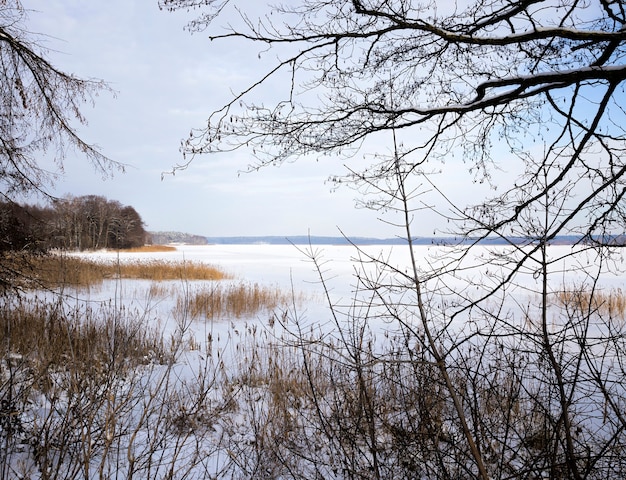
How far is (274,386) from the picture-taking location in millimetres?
4738

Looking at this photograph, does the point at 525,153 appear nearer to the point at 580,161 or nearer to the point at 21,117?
the point at 580,161

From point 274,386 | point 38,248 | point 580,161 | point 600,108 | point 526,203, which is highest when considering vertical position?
point 600,108

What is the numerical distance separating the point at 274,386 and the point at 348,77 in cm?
387

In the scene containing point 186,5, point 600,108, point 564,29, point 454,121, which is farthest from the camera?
point 454,121

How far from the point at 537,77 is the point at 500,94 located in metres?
0.51

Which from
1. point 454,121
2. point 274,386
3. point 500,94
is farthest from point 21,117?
point 500,94

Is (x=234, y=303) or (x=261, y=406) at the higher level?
(x=261, y=406)

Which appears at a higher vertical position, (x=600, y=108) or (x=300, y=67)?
(x=300, y=67)

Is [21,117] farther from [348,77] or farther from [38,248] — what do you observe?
[348,77]

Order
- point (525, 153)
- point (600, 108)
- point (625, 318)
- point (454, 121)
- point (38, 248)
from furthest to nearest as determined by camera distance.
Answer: point (625, 318) → point (38, 248) → point (454, 121) → point (525, 153) → point (600, 108)

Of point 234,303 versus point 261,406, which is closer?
point 261,406

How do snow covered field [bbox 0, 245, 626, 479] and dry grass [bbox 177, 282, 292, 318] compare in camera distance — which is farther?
dry grass [bbox 177, 282, 292, 318]

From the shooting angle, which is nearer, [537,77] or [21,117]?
[537,77]

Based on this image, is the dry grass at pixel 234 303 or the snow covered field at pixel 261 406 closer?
the snow covered field at pixel 261 406
